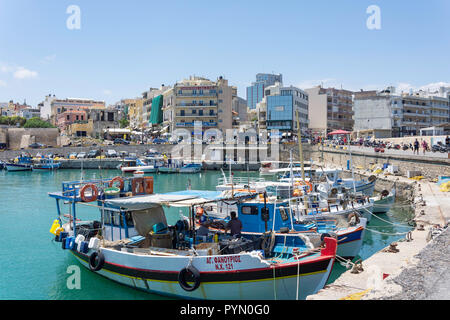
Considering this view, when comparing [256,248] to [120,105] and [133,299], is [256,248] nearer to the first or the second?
[133,299]

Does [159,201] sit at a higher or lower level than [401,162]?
lower

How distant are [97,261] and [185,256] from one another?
13.8 ft

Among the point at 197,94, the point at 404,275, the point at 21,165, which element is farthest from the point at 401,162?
the point at 21,165

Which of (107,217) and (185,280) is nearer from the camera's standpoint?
(185,280)

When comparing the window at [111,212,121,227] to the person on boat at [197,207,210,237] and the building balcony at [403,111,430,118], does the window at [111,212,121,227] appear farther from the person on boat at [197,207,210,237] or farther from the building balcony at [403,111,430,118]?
the building balcony at [403,111,430,118]

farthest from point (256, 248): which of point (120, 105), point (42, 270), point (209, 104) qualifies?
point (120, 105)

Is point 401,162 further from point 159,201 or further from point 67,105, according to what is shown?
point 67,105

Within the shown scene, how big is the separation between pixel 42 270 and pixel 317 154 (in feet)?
170

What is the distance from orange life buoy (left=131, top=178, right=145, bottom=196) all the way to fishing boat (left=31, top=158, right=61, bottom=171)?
57940mm

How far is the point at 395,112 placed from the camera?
76.1m

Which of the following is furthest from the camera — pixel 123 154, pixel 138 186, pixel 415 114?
pixel 415 114

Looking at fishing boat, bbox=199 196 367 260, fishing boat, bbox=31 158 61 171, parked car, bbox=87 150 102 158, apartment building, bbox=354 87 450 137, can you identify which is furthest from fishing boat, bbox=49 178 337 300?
apartment building, bbox=354 87 450 137

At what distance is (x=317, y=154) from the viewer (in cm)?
6325

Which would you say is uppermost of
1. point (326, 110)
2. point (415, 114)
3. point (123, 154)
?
point (326, 110)
